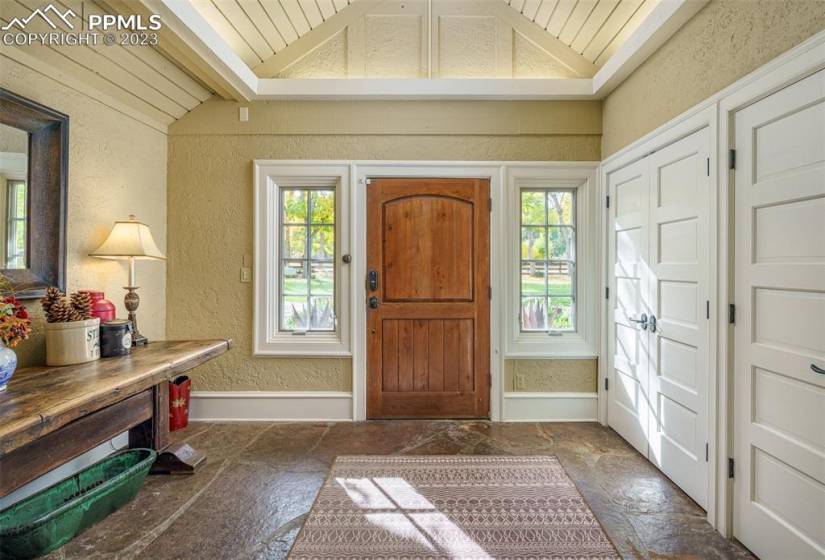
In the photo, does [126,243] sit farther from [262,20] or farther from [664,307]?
[664,307]

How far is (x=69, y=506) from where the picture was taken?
1.67 metres

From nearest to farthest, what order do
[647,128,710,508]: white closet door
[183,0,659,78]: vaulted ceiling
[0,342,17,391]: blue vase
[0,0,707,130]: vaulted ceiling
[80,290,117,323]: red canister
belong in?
[0,342,17,391]: blue vase
[647,128,710,508]: white closet door
[80,290,117,323]: red canister
[0,0,707,130]: vaulted ceiling
[183,0,659,78]: vaulted ceiling

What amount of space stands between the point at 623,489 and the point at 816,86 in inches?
81.4

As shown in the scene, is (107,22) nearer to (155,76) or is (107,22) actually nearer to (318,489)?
(155,76)

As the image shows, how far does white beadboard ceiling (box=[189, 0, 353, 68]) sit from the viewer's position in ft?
8.32

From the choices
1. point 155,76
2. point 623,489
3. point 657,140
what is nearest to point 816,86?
point 657,140

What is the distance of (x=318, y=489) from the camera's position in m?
2.13

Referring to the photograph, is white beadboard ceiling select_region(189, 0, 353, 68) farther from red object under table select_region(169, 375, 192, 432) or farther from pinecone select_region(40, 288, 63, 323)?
red object under table select_region(169, 375, 192, 432)

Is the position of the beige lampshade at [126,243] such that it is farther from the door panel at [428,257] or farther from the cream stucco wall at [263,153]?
the door panel at [428,257]

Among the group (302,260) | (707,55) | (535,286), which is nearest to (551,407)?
(535,286)

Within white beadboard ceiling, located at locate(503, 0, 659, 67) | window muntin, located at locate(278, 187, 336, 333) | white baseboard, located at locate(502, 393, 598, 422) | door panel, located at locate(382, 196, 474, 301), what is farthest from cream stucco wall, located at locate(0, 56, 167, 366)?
white beadboard ceiling, located at locate(503, 0, 659, 67)

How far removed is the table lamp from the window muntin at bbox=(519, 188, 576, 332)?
2.73 metres

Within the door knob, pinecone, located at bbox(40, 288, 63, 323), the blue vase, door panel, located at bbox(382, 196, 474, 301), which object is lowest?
the blue vase

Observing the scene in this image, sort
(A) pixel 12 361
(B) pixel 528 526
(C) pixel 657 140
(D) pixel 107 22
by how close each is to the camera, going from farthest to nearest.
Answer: (C) pixel 657 140, (D) pixel 107 22, (B) pixel 528 526, (A) pixel 12 361
